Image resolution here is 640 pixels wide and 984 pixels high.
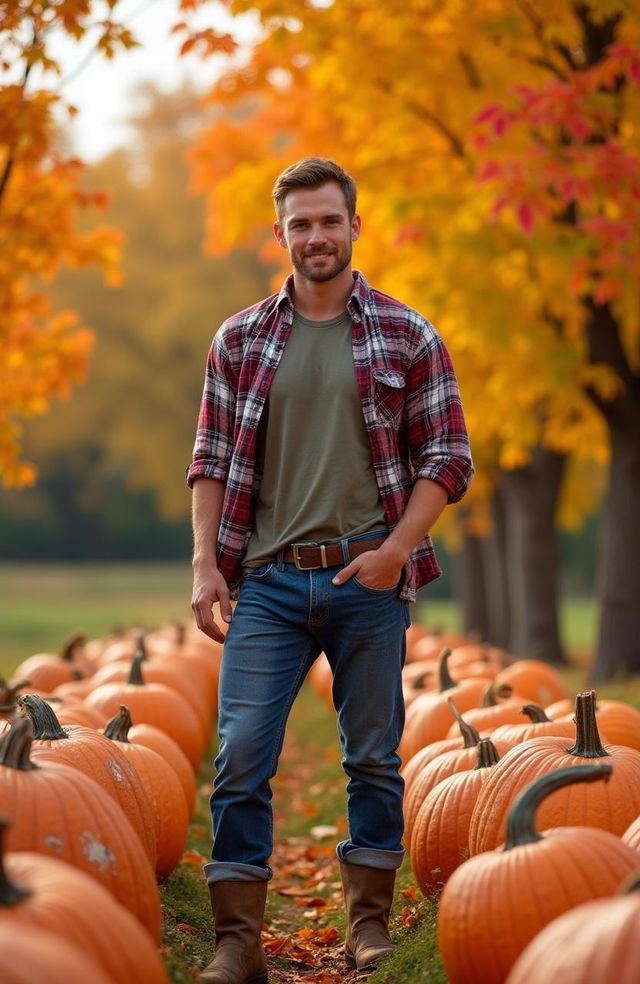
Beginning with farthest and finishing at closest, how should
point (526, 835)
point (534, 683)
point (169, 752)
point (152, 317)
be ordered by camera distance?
point (152, 317) → point (534, 683) → point (169, 752) → point (526, 835)

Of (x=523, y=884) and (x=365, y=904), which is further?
(x=365, y=904)

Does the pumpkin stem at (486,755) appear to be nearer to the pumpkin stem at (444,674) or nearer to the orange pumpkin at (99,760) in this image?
the orange pumpkin at (99,760)

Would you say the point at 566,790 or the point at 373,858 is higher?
the point at 566,790

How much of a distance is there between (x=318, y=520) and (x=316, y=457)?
202 millimetres

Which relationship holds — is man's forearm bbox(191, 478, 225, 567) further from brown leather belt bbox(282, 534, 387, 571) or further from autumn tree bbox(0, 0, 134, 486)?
autumn tree bbox(0, 0, 134, 486)

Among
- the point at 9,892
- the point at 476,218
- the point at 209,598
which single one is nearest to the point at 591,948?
the point at 9,892

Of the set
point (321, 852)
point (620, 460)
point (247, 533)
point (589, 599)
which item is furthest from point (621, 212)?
point (589, 599)

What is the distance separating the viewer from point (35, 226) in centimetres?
798

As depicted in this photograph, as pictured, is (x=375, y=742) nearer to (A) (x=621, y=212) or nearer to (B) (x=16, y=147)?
(B) (x=16, y=147)

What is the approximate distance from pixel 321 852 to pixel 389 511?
287 cm

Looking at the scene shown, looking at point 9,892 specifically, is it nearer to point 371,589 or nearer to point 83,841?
point 83,841

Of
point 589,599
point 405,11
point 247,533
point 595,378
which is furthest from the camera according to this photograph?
point 589,599

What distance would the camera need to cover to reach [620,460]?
36.7ft

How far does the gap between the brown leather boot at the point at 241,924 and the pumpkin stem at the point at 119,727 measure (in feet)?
3.85
